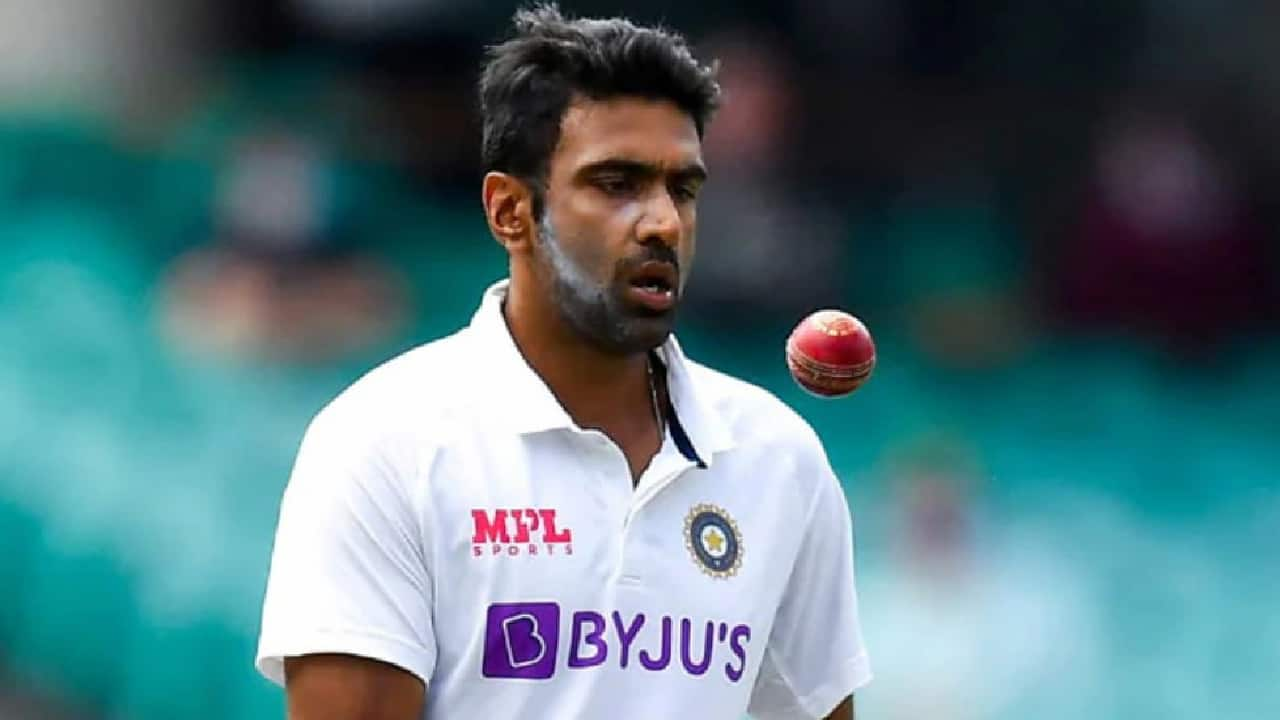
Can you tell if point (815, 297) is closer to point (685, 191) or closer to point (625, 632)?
point (685, 191)

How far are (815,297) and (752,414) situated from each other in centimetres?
531

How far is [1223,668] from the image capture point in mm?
8039

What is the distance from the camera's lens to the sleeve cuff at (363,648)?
300 cm

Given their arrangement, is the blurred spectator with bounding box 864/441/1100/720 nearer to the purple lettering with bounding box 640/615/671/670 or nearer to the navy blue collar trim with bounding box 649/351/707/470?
the navy blue collar trim with bounding box 649/351/707/470

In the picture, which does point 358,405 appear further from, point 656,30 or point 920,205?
point 920,205

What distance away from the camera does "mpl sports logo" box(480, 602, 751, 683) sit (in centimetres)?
306

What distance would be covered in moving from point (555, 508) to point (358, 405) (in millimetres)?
302

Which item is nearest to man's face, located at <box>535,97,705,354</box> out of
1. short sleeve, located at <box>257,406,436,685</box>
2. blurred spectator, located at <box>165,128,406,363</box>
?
short sleeve, located at <box>257,406,436,685</box>

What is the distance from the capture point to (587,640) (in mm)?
3105

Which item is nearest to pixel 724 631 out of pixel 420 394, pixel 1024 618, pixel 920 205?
pixel 420 394

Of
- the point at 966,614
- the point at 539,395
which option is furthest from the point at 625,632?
the point at 966,614

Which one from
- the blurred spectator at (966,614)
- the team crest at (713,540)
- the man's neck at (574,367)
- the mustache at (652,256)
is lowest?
the blurred spectator at (966,614)

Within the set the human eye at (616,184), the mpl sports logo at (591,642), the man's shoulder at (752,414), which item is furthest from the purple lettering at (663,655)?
the human eye at (616,184)

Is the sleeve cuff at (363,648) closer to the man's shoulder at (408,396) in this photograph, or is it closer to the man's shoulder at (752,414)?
the man's shoulder at (408,396)
